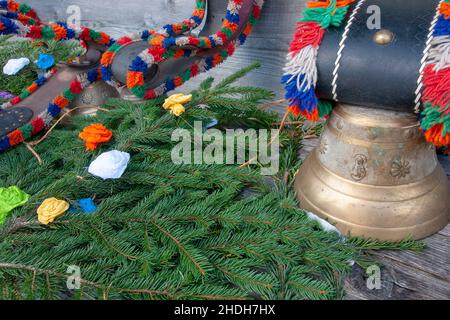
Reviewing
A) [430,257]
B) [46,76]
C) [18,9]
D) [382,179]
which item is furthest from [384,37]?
[18,9]

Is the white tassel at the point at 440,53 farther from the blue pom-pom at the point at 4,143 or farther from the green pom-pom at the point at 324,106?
the blue pom-pom at the point at 4,143

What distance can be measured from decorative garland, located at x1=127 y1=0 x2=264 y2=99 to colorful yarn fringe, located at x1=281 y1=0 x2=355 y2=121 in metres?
0.48

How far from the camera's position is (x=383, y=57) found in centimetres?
70

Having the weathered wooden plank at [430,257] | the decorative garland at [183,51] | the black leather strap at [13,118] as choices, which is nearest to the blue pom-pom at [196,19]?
the decorative garland at [183,51]

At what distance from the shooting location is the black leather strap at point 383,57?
69 centimetres

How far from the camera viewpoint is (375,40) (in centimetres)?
71

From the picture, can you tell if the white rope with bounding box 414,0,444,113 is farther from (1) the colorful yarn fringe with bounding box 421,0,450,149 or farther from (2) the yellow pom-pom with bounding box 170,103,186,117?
(2) the yellow pom-pom with bounding box 170,103,186,117

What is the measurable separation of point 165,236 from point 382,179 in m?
0.44

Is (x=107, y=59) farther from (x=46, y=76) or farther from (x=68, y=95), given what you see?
(x=46, y=76)

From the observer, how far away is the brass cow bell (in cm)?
78

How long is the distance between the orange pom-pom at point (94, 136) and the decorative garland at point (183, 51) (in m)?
0.18

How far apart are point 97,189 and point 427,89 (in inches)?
27.8

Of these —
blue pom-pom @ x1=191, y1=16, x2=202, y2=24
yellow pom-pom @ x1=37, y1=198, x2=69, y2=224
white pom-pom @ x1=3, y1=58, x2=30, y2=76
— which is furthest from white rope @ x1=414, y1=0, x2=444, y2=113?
white pom-pom @ x1=3, y1=58, x2=30, y2=76

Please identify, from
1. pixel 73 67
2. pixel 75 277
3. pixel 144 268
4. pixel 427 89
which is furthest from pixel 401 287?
pixel 73 67
